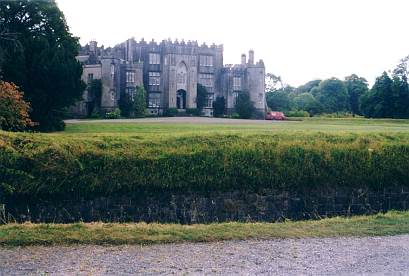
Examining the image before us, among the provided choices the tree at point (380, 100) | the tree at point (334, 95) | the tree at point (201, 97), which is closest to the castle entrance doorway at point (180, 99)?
the tree at point (201, 97)

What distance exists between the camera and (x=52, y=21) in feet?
105

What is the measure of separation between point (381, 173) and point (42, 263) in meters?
11.3

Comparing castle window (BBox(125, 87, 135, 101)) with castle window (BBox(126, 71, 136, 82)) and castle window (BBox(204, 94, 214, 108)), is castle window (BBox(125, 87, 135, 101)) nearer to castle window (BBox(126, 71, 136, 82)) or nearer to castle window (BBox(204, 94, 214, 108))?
castle window (BBox(126, 71, 136, 82))

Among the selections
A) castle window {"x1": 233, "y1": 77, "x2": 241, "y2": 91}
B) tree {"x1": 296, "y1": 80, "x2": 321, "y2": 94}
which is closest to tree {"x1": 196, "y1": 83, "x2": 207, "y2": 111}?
castle window {"x1": 233, "y1": 77, "x2": 241, "y2": 91}

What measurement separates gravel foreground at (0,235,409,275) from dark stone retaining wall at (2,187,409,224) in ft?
12.5

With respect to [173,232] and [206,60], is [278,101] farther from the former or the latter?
[173,232]

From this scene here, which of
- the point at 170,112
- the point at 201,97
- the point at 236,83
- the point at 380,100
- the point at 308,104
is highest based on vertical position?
the point at 236,83

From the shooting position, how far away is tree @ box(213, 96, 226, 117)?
2596 inches

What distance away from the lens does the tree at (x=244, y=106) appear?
59.1 meters

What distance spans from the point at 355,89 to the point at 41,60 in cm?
6806

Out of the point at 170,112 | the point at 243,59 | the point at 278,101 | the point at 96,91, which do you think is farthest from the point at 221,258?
the point at 278,101

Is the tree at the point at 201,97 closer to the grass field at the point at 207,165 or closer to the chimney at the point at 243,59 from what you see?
the chimney at the point at 243,59

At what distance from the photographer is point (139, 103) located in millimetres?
56094

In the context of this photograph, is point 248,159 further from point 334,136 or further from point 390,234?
point 390,234
